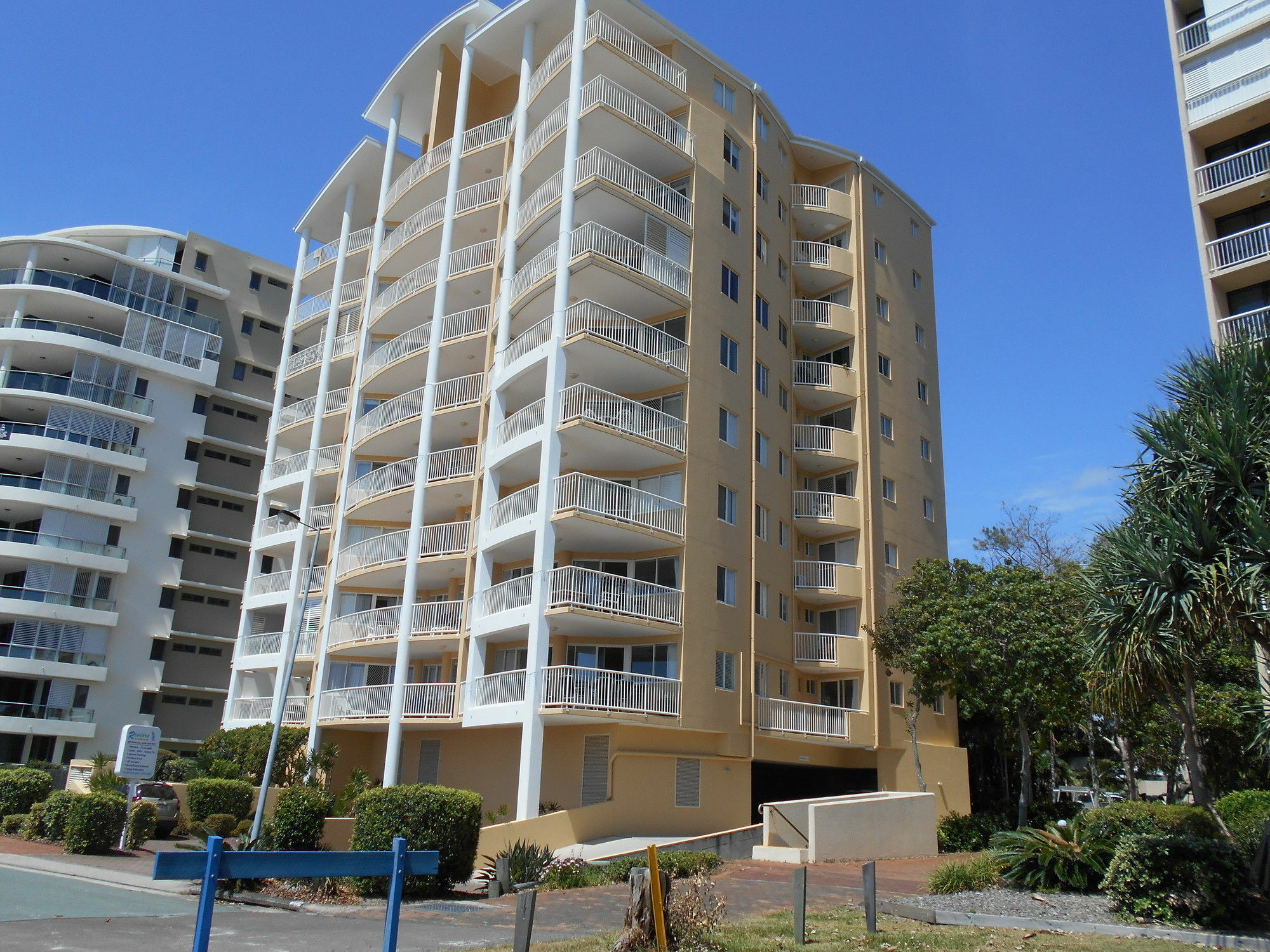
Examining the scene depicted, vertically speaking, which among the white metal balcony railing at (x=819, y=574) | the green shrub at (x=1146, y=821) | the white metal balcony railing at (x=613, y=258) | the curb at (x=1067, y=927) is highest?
the white metal balcony railing at (x=613, y=258)

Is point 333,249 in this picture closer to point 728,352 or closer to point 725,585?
point 728,352

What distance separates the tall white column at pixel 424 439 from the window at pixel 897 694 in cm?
1805

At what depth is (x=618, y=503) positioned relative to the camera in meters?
29.0

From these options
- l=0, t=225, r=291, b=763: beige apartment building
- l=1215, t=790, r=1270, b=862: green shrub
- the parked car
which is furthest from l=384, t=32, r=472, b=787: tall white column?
l=1215, t=790, r=1270, b=862: green shrub

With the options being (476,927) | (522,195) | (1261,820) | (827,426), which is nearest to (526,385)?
(522,195)

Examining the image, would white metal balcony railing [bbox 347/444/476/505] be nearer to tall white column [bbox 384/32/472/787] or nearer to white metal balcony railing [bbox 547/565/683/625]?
tall white column [bbox 384/32/472/787]

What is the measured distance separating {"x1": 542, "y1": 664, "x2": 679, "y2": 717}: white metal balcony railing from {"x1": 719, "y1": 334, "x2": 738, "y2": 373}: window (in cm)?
1095

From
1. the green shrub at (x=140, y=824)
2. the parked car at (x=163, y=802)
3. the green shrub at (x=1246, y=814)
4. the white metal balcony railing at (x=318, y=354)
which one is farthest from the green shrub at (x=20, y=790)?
the green shrub at (x=1246, y=814)

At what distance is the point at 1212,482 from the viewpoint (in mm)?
14773

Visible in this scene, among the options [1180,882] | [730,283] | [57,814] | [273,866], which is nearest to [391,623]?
[57,814]

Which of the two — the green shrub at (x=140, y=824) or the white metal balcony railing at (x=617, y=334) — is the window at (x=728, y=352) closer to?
the white metal balcony railing at (x=617, y=334)

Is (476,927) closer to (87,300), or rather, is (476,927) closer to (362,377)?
(362,377)

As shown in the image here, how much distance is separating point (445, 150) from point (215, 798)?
85.4ft

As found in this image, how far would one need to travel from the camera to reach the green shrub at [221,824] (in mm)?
27609
